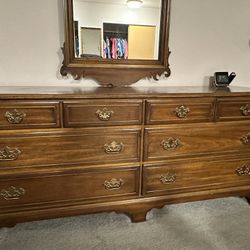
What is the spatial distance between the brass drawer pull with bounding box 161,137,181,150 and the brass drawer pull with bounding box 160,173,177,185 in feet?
0.70

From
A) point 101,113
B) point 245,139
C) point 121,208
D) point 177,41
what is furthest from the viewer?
point 177,41

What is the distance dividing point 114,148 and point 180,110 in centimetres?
51

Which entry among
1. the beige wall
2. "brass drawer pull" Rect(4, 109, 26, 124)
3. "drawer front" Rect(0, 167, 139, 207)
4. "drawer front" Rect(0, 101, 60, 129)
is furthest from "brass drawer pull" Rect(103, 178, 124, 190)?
the beige wall

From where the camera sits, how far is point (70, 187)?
5.19 ft

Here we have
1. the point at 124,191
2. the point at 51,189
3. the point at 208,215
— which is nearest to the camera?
the point at 51,189

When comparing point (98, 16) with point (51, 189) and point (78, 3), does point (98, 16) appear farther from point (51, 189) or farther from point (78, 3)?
point (51, 189)

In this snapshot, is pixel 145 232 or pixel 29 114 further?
pixel 145 232

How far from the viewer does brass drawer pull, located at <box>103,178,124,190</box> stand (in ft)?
5.38

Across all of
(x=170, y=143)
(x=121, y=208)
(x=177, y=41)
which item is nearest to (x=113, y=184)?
(x=121, y=208)

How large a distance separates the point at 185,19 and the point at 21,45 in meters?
1.32

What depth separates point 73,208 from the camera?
1618 mm

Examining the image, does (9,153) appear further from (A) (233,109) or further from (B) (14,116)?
(A) (233,109)

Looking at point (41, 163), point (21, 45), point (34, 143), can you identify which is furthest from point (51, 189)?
point (21, 45)

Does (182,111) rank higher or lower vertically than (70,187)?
higher
